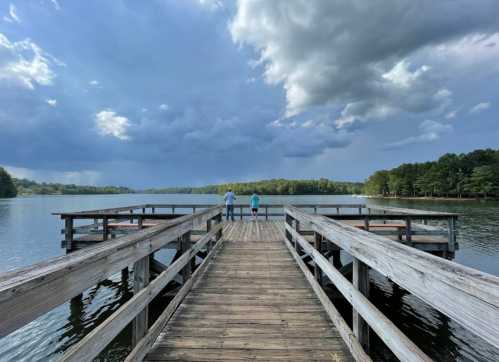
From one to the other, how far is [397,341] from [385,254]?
0.57 metres

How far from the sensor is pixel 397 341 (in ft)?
5.48

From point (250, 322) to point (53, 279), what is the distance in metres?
2.52

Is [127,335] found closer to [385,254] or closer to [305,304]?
[305,304]

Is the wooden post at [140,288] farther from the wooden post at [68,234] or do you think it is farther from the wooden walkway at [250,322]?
the wooden post at [68,234]

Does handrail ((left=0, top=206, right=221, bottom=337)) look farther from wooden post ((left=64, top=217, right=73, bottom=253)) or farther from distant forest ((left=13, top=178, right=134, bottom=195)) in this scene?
distant forest ((left=13, top=178, right=134, bottom=195))

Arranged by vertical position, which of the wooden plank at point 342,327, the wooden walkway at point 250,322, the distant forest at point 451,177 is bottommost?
the wooden walkway at point 250,322

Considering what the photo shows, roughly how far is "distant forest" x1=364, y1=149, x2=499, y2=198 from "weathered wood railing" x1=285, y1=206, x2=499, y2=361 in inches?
3226

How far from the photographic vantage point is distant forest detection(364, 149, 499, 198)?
62.4 metres

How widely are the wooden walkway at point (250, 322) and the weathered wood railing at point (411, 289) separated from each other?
1.07 ft

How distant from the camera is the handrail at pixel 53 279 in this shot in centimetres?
112

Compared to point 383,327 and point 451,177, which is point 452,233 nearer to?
point 383,327

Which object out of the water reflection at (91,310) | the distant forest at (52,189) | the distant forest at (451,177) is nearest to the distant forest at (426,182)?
the distant forest at (451,177)

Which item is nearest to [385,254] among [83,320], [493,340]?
[493,340]

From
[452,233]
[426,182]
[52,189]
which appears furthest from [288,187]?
[52,189]
